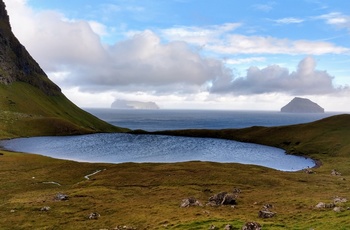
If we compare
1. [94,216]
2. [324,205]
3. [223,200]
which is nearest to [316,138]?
[223,200]

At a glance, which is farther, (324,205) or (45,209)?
(45,209)

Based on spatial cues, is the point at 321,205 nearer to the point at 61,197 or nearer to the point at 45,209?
the point at 45,209

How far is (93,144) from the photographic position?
171 meters

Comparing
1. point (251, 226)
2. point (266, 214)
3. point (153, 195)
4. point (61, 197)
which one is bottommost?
point (153, 195)

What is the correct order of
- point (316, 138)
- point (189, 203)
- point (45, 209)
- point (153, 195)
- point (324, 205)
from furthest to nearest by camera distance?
1. point (316, 138)
2. point (153, 195)
3. point (189, 203)
4. point (45, 209)
5. point (324, 205)

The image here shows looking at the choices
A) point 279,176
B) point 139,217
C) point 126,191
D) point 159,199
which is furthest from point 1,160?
point 279,176

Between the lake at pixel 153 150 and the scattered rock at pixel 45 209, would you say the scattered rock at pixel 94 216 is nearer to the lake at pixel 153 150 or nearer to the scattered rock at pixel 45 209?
the scattered rock at pixel 45 209

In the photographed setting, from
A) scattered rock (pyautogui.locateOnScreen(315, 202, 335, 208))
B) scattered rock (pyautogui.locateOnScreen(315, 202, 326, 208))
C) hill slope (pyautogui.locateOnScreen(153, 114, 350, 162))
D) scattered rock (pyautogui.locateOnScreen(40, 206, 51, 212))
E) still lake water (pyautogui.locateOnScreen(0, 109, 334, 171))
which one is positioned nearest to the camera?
scattered rock (pyautogui.locateOnScreen(315, 202, 335, 208))

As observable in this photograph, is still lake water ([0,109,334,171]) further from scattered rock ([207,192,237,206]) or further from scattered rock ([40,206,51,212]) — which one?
scattered rock ([40,206,51,212])

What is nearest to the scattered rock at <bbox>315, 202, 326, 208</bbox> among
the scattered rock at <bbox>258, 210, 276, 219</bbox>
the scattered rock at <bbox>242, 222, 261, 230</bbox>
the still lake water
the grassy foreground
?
the grassy foreground

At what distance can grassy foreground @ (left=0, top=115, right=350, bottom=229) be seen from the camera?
45.7m

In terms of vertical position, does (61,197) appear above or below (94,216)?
above

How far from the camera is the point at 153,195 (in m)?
67.4

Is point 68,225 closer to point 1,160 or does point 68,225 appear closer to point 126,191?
point 126,191
